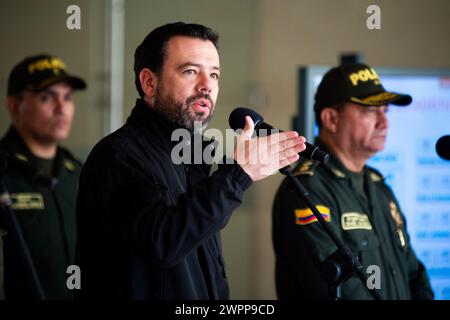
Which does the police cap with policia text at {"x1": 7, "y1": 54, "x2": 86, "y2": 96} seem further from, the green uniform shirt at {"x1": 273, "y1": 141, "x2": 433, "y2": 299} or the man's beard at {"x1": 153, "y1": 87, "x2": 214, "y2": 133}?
the man's beard at {"x1": 153, "y1": 87, "x2": 214, "y2": 133}

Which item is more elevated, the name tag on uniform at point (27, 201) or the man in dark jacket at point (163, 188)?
the man in dark jacket at point (163, 188)

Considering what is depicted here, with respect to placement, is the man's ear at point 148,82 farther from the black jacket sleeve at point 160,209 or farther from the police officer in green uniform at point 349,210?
the police officer in green uniform at point 349,210

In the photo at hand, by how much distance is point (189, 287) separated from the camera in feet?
4.59

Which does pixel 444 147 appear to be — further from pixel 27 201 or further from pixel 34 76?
pixel 34 76

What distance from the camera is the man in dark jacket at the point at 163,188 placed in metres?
1.29

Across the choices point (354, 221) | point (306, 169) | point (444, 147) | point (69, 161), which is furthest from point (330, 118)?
point (69, 161)

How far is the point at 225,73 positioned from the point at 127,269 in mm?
2357

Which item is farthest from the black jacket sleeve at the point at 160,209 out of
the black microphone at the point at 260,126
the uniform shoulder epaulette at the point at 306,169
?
the uniform shoulder epaulette at the point at 306,169

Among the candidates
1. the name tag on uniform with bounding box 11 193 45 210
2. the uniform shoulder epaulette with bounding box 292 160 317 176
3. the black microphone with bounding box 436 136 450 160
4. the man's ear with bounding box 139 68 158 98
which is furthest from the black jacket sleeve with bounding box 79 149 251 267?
the name tag on uniform with bounding box 11 193 45 210

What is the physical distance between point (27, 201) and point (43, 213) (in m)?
0.07

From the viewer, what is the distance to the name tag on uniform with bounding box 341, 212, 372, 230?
2037mm

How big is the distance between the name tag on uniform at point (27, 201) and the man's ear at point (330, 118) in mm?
1093
